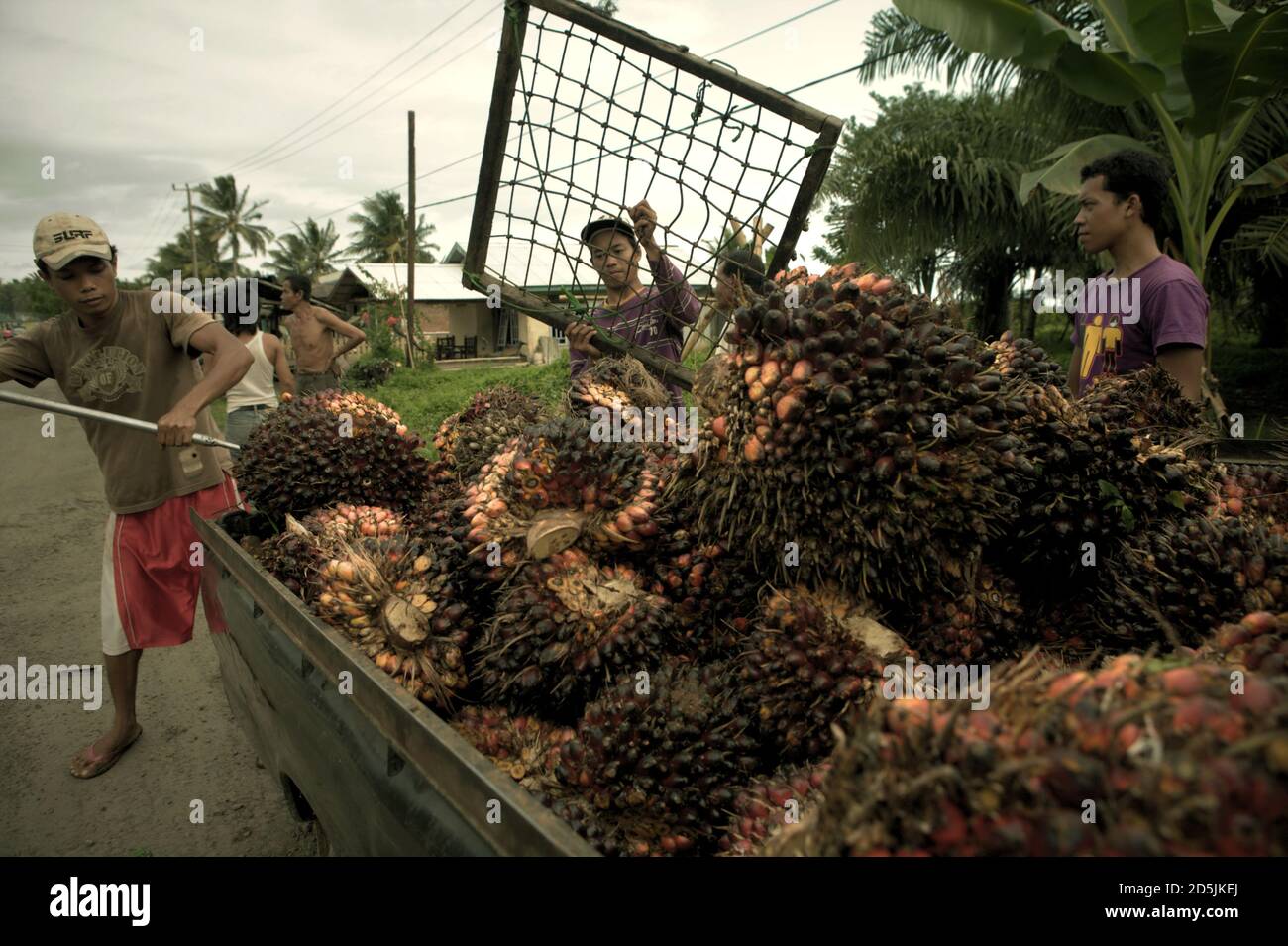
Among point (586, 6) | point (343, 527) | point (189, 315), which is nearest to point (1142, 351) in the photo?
point (586, 6)

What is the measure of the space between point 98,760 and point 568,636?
3.23 m

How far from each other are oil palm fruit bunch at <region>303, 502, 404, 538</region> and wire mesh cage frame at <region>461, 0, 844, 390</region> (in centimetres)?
98

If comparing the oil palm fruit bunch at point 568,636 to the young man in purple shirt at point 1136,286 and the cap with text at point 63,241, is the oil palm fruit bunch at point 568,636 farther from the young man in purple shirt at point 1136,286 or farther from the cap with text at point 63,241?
the cap with text at point 63,241

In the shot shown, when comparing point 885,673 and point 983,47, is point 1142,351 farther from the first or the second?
point 983,47

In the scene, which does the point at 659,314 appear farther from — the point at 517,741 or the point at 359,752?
the point at 359,752

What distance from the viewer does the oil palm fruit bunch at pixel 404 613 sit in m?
1.92

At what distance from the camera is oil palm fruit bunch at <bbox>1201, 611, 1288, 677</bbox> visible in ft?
3.55

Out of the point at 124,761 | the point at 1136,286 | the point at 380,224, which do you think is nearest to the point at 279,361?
the point at 124,761

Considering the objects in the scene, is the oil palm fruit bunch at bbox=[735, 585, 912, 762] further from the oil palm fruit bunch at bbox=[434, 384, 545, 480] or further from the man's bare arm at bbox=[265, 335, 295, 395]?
the man's bare arm at bbox=[265, 335, 295, 395]

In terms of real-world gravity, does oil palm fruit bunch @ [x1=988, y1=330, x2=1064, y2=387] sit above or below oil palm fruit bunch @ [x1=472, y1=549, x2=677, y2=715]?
above

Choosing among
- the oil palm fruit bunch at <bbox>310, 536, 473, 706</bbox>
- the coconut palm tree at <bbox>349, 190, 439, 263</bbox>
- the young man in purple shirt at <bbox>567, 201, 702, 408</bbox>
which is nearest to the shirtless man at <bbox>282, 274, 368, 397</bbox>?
the young man in purple shirt at <bbox>567, 201, 702, 408</bbox>
